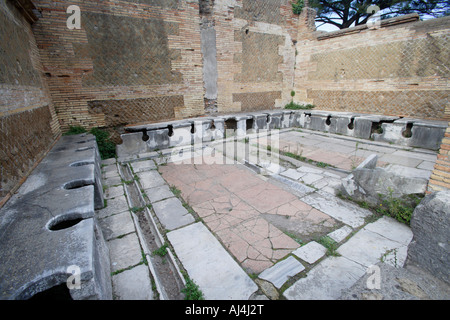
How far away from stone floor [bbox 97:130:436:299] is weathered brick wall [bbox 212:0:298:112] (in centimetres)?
490

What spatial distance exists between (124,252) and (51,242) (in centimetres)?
89

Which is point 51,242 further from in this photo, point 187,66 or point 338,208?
point 187,66

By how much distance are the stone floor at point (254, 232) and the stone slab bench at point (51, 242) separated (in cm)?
57

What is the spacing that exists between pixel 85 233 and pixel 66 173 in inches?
68.8

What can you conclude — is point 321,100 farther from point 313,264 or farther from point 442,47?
point 313,264

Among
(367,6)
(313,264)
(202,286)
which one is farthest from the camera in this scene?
(367,6)

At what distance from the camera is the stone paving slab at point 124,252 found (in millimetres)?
2246

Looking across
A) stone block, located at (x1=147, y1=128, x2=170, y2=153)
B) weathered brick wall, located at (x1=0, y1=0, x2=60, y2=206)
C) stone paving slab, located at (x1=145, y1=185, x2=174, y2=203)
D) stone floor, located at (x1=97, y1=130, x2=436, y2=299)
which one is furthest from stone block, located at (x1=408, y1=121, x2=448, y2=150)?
weathered brick wall, located at (x1=0, y1=0, x2=60, y2=206)

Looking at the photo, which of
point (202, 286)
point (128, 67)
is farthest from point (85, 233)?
point (128, 67)

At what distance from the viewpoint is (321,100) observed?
9.12 metres

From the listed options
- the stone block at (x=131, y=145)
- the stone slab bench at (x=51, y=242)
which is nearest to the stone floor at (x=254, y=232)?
the stone slab bench at (x=51, y=242)

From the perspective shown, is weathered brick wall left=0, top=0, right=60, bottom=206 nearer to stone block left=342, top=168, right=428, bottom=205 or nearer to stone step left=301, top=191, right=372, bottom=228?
stone step left=301, top=191, right=372, bottom=228

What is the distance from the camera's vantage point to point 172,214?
316cm

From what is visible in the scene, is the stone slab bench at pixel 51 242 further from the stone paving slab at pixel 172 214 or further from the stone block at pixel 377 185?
the stone block at pixel 377 185
